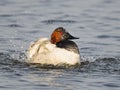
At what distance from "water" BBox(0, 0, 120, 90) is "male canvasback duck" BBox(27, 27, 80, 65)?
21 centimetres

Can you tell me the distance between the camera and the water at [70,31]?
1059 cm

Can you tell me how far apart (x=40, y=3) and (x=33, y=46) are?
6.34 m

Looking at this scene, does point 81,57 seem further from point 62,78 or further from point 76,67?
point 62,78

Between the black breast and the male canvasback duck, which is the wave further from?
the black breast

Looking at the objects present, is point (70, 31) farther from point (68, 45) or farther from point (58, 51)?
point (58, 51)

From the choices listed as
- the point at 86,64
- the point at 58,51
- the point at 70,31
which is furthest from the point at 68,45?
the point at 70,31

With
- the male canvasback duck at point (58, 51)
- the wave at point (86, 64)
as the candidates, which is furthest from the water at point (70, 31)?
the male canvasback duck at point (58, 51)

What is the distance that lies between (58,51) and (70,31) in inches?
141

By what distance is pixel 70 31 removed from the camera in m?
15.4

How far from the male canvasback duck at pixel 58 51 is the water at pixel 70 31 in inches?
8.2

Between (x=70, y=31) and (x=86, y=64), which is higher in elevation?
(x=70, y=31)

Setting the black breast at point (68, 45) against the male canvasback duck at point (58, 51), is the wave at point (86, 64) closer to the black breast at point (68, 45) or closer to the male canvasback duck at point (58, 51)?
the male canvasback duck at point (58, 51)

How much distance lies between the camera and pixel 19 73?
11.2 meters

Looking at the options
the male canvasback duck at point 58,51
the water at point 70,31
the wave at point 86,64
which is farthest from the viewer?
the male canvasback duck at point 58,51
